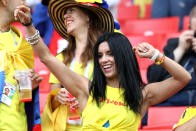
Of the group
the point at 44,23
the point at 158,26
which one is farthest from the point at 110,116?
the point at 158,26

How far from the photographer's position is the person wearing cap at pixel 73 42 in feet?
10.6

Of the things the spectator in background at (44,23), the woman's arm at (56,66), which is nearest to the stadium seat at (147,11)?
the spectator in background at (44,23)

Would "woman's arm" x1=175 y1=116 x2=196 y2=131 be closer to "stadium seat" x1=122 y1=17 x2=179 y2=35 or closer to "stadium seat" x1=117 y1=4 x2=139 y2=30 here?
"stadium seat" x1=122 y1=17 x2=179 y2=35

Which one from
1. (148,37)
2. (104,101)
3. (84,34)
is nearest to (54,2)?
(84,34)

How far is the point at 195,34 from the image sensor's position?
14.1ft

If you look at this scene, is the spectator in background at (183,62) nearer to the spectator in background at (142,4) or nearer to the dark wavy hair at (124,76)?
the dark wavy hair at (124,76)

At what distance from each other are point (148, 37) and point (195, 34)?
113 centimetres

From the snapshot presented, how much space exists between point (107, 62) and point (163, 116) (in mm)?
1185

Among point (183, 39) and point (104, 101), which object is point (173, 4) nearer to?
point (183, 39)

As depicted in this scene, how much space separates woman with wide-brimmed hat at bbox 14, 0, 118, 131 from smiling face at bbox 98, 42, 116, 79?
0.87ft

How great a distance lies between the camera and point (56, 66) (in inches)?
110

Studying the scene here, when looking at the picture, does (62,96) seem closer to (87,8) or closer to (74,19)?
(74,19)

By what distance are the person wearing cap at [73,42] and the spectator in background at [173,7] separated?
11.0 feet

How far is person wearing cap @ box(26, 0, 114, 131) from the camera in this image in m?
3.23
